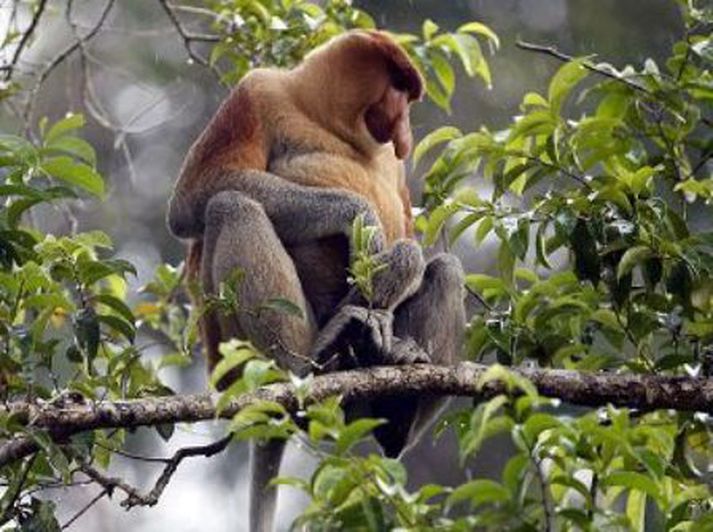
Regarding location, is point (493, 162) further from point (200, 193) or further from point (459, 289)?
point (200, 193)

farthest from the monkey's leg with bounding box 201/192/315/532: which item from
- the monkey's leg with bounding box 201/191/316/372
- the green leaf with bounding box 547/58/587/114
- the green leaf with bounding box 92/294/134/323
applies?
the green leaf with bounding box 547/58/587/114

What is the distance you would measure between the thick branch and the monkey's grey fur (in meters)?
0.46

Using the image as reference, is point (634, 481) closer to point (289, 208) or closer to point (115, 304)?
point (115, 304)

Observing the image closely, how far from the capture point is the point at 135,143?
40.9 ft

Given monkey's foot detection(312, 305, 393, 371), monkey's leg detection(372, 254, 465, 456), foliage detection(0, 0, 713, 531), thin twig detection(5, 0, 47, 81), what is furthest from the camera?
thin twig detection(5, 0, 47, 81)

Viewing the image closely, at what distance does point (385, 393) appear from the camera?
3.79 metres

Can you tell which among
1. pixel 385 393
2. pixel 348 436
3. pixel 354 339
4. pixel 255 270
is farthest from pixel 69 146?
pixel 348 436

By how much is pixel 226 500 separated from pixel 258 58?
739cm

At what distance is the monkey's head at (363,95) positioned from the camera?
196 inches

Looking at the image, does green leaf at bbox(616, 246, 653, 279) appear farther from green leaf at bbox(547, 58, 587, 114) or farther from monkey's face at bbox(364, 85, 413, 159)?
monkey's face at bbox(364, 85, 413, 159)

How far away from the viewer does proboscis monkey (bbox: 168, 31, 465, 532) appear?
443 cm

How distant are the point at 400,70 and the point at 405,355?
112cm

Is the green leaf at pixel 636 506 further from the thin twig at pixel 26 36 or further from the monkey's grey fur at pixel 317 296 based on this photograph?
the thin twig at pixel 26 36

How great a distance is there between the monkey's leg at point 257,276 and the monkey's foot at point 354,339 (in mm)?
78
